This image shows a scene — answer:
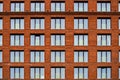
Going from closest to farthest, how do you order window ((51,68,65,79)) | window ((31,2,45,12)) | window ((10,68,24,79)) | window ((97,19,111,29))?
1. window ((51,68,65,79))
2. window ((10,68,24,79))
3. window ((97,19,111,29))
4. window ((31,2,45,12))

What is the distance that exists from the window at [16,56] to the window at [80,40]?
9678 mm

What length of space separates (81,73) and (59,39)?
23.4 ft

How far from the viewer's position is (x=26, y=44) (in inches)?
3039

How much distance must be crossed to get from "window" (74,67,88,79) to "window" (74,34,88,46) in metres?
4.34

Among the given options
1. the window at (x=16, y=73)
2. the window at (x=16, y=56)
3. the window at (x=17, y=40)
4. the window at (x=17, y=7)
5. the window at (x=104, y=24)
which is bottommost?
the window at (x=16, y=73)

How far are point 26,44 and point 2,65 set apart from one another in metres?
5.56

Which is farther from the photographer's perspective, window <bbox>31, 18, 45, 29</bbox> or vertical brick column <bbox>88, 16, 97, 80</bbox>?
window <bbox>31, 18, 45, 29</bbox>

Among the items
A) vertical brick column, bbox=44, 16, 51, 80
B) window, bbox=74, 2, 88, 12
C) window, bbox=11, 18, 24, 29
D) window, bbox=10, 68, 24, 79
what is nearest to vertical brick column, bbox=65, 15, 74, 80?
window, bbox=74, 2, 88, 12

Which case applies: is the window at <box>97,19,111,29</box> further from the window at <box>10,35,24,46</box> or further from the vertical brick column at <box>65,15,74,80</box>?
the window at <box>10,35,24,46</box>

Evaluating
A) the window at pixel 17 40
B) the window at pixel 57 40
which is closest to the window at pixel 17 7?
the window at pixel 17 40

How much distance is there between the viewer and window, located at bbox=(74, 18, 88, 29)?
77.7 metres

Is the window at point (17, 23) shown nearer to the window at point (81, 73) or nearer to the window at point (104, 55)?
the window at point (81, 73)

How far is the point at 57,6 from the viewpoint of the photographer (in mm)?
78438

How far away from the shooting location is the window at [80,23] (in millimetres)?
77688
